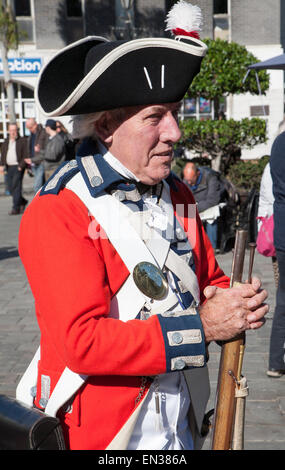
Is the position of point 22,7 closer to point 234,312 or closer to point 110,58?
point 110,58

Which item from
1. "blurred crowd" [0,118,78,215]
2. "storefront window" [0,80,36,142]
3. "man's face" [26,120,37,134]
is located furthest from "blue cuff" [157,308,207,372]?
"storefront window" [0,80,36,142]

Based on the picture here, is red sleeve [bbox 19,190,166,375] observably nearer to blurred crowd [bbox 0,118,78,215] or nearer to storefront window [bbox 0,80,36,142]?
blurred crowd [bbox 0,118,78,215]

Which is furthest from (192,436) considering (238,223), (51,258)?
(238,223)

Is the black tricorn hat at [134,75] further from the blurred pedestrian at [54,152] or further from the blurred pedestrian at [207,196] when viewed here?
the blurred pedestrian at [54,152]

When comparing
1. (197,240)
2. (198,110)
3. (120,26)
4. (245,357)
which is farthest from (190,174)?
(120,26)

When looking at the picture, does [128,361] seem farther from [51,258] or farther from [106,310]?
[51,258]

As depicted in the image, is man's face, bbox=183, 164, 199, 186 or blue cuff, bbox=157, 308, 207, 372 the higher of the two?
blue cuff, bbox=157, 308, 207, 372

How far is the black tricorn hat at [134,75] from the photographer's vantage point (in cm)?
206

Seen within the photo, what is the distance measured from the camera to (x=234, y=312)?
6.56ft

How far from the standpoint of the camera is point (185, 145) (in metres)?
14.2

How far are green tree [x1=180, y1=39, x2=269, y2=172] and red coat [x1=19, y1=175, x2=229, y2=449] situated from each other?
39.2ft

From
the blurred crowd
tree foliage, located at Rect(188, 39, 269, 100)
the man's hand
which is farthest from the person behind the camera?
tree foliage, located at Rect(188, 39, 269, 100)

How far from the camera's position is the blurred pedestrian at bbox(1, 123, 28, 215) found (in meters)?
14.6

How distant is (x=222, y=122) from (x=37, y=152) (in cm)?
384
